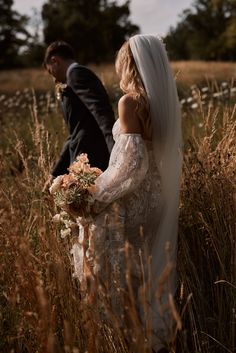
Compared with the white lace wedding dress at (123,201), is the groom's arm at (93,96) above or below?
above

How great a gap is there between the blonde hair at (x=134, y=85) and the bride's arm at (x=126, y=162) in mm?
39

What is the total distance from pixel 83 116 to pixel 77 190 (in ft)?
4.88

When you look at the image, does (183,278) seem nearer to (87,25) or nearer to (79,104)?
(79,104)

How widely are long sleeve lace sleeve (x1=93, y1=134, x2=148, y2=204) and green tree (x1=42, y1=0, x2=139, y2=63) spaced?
30625 mm

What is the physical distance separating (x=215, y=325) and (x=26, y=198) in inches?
56.8

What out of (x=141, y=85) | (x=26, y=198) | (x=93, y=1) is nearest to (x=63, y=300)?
(x=141, y=85)

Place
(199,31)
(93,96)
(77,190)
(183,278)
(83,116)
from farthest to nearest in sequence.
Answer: (199,31) → (83,116) → (93,96) → (183,278) → (77,190)

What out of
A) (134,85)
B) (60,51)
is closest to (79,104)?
(60,51)

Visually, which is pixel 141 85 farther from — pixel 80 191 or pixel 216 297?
pixel 216 297

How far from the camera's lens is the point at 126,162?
2.53m

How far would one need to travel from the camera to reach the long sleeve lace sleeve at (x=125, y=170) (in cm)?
253

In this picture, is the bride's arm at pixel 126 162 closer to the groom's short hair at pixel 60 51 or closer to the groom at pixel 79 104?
the groom at pixel 79 104

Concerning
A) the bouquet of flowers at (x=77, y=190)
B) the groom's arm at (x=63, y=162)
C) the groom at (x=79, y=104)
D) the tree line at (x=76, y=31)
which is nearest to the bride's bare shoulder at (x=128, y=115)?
the bouquet of flowers at (x=77, y=190)

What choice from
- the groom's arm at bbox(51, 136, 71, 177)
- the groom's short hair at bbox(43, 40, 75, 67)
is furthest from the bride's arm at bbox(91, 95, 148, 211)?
the groom's short hair at bbox(43, 40, 75, 67)
